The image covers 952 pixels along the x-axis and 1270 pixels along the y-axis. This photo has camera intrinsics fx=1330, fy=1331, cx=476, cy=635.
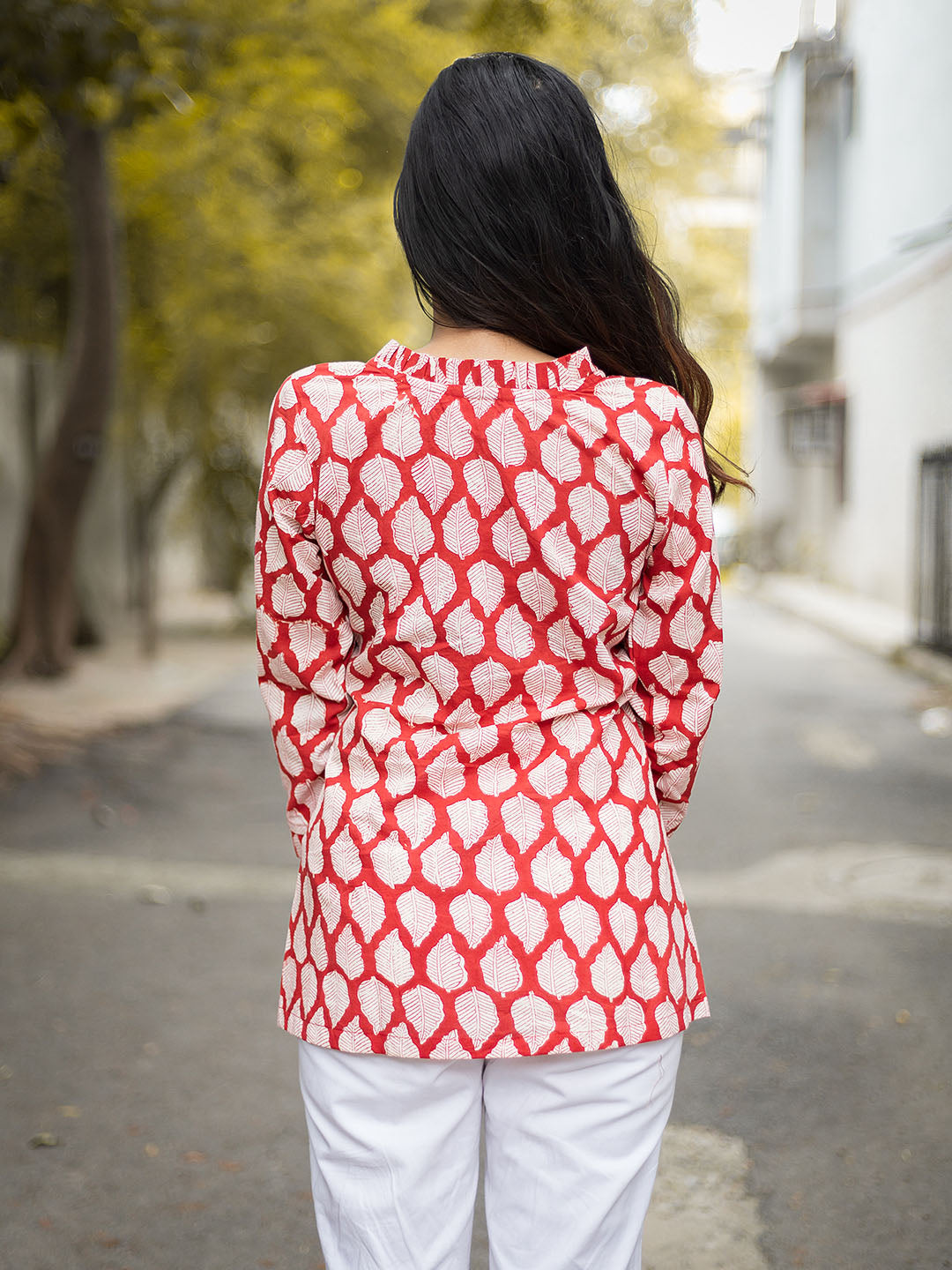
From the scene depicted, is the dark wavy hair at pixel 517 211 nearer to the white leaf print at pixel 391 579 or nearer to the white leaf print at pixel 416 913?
the white leaf print at pixel 391 579

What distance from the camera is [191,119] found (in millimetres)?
9977

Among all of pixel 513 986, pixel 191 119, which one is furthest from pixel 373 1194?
pixel 191 119

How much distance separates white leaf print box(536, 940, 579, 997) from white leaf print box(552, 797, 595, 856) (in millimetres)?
106

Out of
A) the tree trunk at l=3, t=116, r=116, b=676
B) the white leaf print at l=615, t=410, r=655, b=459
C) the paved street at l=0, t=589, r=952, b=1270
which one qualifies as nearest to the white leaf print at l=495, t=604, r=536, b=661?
the white leaf print at l=615, t=410, r=655, b=459

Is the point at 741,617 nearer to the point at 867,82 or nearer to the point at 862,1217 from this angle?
the point at 867,82

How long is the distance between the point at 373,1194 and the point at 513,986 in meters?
0.30

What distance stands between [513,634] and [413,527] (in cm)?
15

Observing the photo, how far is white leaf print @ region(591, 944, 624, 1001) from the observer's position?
4.65ft

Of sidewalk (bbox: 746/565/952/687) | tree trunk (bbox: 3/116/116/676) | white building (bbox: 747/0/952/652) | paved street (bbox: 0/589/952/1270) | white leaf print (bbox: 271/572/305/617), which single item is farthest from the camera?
sidewalk (bbox: 746/565/952/687)

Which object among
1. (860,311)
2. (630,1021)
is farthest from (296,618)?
(860,311)

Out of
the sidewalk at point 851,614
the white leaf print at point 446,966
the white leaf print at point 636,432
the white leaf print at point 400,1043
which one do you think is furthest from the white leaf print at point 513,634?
the sidewalk at point 851,614

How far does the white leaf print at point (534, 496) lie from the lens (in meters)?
1.38

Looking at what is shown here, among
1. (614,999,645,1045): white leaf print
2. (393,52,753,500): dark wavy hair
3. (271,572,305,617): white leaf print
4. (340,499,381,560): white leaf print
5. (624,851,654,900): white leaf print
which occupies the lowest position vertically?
(614,999,645,1045): white leaf print

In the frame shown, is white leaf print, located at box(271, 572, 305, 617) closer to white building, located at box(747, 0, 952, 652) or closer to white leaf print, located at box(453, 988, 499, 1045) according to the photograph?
white leaf print, located at box(453, 988, 499, 1045)
